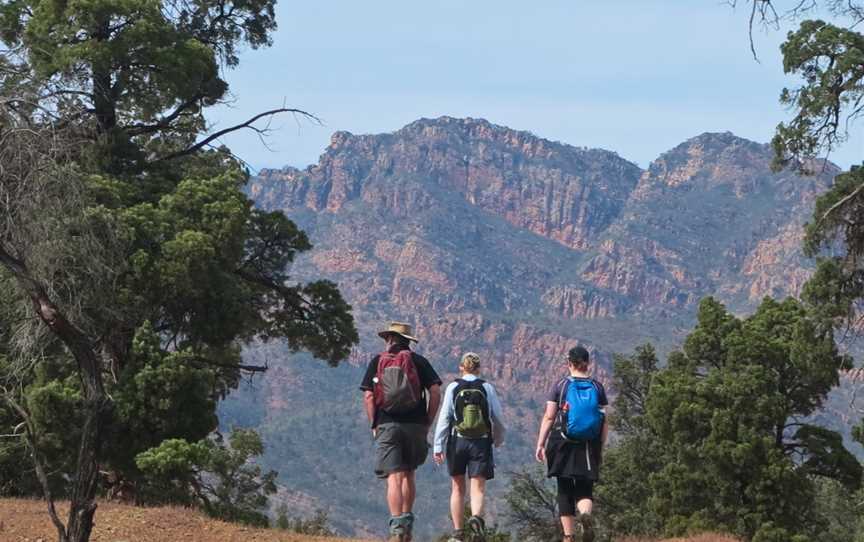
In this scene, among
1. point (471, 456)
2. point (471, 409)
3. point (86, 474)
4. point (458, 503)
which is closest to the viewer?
point (86, 474)

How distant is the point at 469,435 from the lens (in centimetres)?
1053

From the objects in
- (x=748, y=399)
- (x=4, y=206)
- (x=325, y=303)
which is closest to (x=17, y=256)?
(x=4, y=206)

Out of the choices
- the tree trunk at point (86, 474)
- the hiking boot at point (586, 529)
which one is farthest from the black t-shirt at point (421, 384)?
the tree trunk at point (86, 474)

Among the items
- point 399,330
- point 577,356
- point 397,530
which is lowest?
point 397,530

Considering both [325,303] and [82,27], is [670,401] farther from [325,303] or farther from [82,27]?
[82,27]

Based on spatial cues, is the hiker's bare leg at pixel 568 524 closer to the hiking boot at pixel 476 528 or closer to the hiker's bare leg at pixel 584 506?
the hiker's bare leg at pixel 584 506

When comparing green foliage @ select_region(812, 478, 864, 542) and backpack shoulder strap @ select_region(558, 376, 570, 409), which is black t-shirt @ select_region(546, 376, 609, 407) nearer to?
backpack shoulder strap @ select_region(558, 376, 570, 409)

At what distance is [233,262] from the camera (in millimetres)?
20750

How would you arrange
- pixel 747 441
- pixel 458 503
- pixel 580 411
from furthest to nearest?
pixel 747 441
pixel 458 503
pixel 580 411

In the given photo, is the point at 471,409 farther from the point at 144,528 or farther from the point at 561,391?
the point at 144,528

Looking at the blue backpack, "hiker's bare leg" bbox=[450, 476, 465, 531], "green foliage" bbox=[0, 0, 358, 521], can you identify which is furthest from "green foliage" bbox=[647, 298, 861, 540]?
the blue backpack

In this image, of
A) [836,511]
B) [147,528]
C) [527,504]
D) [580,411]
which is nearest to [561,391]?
[580,411]

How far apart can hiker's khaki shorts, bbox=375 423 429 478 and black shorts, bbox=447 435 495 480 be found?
1.20 feet

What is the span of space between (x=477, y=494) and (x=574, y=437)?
105cm
